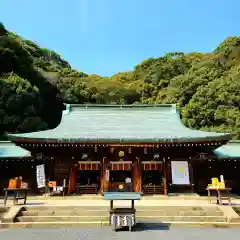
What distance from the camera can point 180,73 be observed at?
55.8m

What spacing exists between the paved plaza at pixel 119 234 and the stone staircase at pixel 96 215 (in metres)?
0.64

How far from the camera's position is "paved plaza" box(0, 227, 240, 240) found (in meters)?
7.73

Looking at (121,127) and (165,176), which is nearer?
(165,176)

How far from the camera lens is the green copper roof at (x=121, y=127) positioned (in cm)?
1470

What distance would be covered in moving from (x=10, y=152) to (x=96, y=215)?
10.2 meters

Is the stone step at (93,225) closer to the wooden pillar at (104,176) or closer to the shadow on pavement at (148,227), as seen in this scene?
the shadow on pavement at (148,227)

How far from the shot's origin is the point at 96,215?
33.3 ft

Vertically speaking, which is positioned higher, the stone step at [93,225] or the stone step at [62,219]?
the stone step at [62,219]

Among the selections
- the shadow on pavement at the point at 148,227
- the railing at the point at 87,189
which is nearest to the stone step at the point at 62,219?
the shadow on pavement at the point at 148,227

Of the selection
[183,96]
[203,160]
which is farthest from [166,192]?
[183,96]

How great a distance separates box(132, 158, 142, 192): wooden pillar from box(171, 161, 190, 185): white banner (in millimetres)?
1777

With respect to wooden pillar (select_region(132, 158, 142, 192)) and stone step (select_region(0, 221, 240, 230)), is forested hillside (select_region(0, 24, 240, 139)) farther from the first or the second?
stone step (select_region(0, 221, 240, 230))

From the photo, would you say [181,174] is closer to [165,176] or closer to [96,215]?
[165,176]

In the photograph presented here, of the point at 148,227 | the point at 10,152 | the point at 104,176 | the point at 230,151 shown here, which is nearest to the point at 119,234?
the point at 148,227
